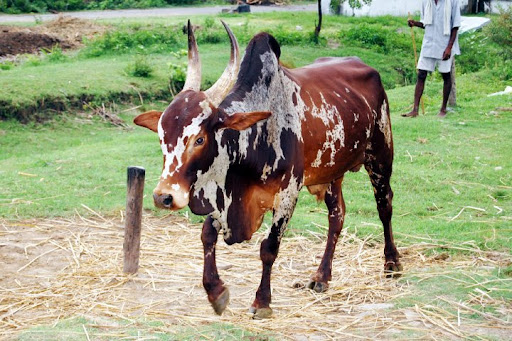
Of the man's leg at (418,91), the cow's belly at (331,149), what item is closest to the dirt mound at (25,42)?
the man's leg at (418,91)

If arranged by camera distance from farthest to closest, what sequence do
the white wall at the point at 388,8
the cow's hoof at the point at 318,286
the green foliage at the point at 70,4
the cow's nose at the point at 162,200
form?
the white wall at the point at 388,8 → the green foliage at the point at 70,4 → the cow's hoof at the point at 318,286 → the cow's nose at the point at 162,200

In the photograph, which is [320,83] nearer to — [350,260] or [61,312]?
[350,260]

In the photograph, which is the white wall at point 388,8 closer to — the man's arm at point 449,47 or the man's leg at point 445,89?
the man's leg at point 445,89

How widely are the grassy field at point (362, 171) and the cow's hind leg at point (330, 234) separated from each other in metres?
0.58

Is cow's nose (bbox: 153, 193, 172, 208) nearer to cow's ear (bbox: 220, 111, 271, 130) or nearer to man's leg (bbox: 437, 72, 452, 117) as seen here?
cow's ear (bbox: 220, 111, 271, 130)

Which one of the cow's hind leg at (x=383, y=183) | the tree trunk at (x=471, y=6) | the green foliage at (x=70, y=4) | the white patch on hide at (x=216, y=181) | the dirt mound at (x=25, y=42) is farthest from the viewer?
the tree trunk at (x=471, y=6)

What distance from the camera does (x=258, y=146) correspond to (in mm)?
5016

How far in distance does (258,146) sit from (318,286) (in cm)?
133

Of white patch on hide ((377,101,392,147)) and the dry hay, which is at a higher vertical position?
white patch on hide ((377,101,392,147))

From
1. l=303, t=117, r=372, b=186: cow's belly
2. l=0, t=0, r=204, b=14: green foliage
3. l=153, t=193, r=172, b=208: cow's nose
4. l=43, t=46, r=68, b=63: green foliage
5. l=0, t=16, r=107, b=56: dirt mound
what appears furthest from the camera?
l=0, t=0, r=204, b=14: green foliage

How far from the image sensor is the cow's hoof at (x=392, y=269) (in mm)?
6086

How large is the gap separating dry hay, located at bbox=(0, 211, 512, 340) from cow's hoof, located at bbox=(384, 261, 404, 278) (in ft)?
0.26

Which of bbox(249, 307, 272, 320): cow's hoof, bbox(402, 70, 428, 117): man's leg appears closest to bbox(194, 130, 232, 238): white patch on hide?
bbox(249, 307, 272, 320): cow's hoof

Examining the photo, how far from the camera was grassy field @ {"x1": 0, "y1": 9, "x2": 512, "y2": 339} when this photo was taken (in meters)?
6.44
